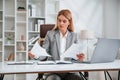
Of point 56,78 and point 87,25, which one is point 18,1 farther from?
point 56,78

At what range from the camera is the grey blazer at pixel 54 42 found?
236 centimetres

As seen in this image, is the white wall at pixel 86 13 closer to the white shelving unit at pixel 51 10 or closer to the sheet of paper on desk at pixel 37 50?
the white shelving unit at pixel 51 10

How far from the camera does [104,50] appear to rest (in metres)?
1.86

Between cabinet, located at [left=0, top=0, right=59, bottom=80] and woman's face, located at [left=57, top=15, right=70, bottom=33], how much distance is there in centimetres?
222

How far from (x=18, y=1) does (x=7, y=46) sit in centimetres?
102

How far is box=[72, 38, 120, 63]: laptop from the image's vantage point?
1.79 m

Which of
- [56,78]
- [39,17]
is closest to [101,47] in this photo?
[56,78]

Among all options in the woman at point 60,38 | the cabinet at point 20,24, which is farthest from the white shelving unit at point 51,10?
the woman at point 60,38

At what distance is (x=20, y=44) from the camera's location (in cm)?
468

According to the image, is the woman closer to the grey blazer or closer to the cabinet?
the grey blazer

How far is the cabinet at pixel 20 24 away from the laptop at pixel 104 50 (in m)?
2.82

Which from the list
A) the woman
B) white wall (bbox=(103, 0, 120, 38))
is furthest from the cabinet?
the woman

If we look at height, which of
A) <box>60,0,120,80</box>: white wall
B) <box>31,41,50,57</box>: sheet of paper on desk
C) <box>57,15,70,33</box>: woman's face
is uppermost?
<box>60,0,120,80</box>: white wall

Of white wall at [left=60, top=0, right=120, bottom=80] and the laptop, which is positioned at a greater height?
white wall at [left=60, top=0, right=120, bottom=80]
